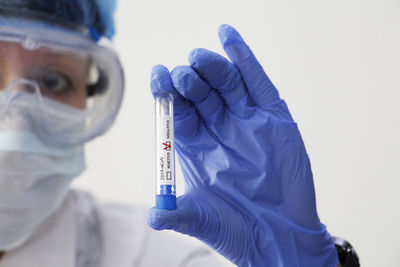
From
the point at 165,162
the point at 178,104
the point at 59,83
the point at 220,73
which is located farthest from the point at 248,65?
the point at 59,83

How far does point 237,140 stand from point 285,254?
302mm

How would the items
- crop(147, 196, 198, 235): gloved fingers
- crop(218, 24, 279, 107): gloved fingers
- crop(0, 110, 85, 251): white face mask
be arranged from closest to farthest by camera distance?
crop(147, 196, 198, 235): gloved fingers
crop(218, 24, 279, 107): gloved fingers
crop(0, 110, 85, 251): white face mask

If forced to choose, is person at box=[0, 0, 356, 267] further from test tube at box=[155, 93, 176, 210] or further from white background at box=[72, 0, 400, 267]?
→ white background at box=[72, 0, 400, 267]

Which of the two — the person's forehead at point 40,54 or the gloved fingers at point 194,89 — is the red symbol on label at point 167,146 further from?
the person's forehead at point 40,54

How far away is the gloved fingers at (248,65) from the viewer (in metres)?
0.94

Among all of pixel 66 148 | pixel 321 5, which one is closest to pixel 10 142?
pixel 66 148

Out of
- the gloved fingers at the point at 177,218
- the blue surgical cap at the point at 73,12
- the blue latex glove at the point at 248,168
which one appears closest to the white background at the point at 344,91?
the blue surgical cap at the point at 73,12

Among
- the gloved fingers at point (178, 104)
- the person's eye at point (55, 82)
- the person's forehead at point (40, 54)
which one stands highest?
the person's forehead at point (40, 54)

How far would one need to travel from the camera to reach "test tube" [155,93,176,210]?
84cm

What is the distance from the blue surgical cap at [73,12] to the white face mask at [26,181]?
334 mm

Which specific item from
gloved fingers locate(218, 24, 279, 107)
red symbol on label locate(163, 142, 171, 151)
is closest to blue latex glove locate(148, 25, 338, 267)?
gloved fingers locate(218, 24, 279, 107)

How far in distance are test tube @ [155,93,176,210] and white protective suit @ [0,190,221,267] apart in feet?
2.21

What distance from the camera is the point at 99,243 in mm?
1472

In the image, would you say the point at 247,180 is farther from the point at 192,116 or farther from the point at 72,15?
the point at 72,15
